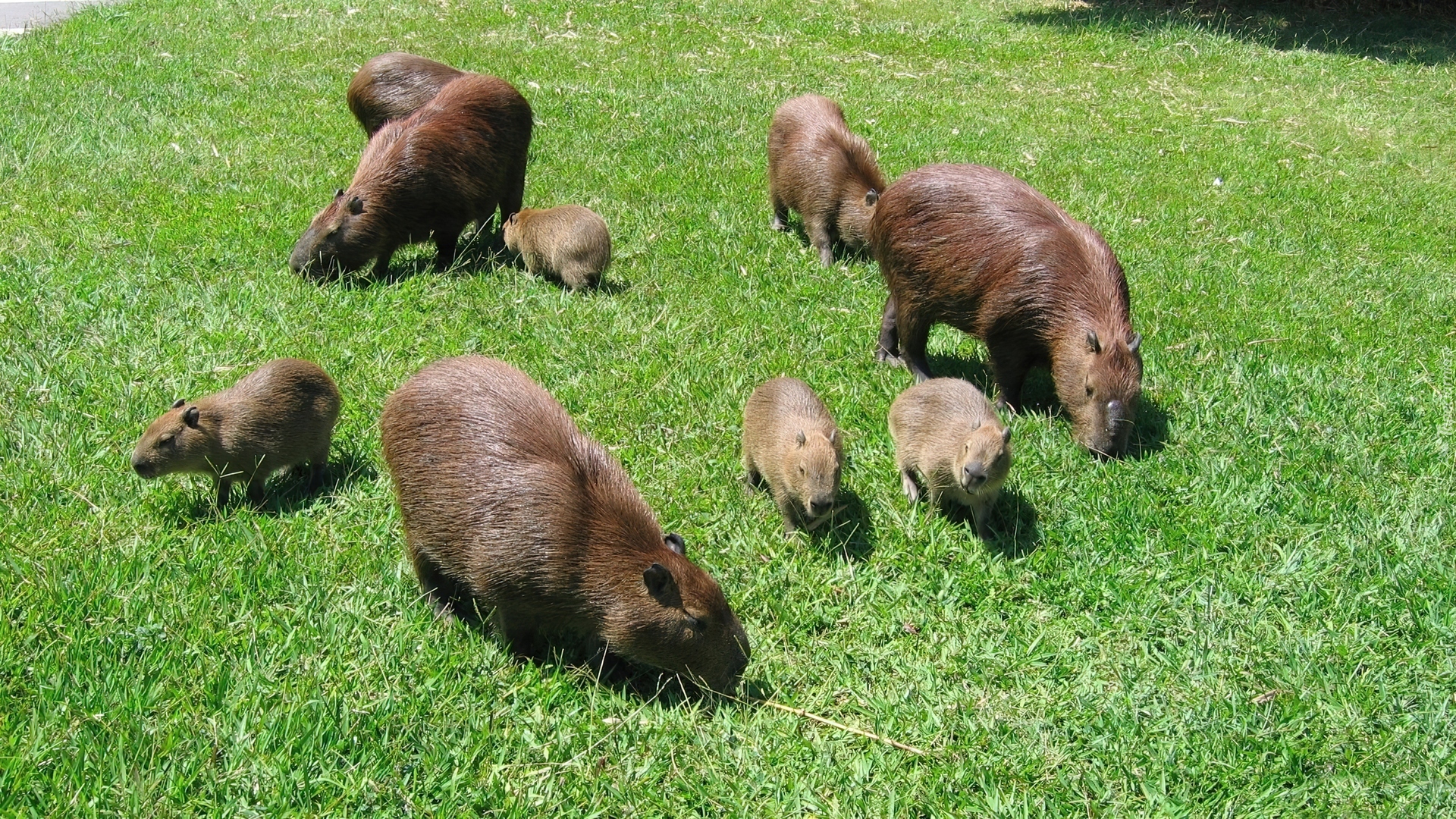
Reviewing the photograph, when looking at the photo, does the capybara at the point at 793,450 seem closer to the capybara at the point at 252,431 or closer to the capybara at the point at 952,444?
the capybara at the point at 952,444

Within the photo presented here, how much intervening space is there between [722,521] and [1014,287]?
6.64 ft

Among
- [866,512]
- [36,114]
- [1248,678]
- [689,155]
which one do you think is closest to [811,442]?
[866,512]

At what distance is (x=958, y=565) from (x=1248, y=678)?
109 centimetres

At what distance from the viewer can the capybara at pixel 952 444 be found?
4.24m

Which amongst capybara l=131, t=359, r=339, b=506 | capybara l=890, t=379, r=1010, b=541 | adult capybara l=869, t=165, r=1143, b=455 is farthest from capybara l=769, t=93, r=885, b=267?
capybara l=131, t=359, r=339, b=506

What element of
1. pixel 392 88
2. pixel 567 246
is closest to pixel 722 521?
pixel 567 246

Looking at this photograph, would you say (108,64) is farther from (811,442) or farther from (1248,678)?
(1248,678)

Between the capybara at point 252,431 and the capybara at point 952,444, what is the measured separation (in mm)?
2436

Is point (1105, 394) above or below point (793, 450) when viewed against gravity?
below

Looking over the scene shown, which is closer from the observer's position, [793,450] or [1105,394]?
[793,450]

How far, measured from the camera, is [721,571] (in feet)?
13.4

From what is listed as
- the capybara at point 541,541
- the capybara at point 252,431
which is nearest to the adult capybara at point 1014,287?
the capybara at point 541,541

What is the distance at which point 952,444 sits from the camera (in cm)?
440

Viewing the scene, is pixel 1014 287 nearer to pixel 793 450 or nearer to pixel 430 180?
pixel 793 450
